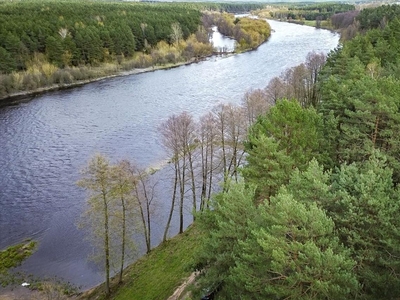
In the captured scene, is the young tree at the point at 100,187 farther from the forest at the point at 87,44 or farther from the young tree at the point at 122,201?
the forest at the point at 87,44

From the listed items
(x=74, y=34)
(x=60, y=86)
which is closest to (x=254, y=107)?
(x=60, y=86)

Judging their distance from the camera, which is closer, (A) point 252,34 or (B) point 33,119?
(B) point 33,119

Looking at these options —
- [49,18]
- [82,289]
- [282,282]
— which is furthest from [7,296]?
[49,18]

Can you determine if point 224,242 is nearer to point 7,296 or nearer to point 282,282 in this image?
point 282,282

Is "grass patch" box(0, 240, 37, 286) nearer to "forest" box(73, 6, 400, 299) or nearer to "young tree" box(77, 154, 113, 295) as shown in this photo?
"forest" box(73, 6, 400, 299)

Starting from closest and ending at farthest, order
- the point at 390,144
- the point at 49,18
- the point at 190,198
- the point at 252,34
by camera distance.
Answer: the point at 390,144 → the point at 190,198 → the point at 49,18 → the point at 252,34
